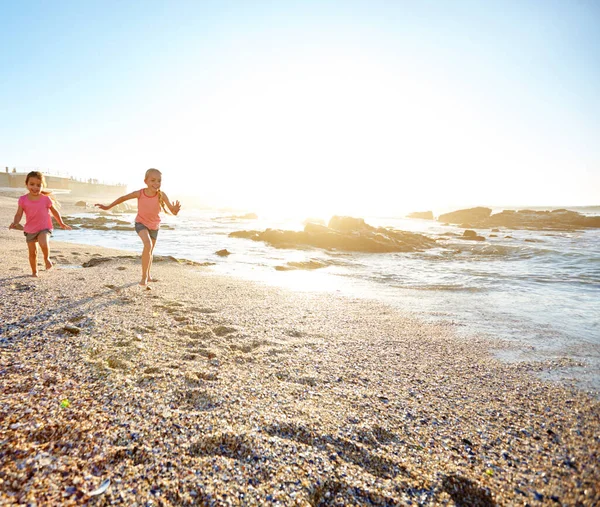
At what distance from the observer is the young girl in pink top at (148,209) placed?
17.0 ft

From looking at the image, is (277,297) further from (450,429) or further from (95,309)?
(450,429)

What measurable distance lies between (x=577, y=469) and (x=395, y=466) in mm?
980

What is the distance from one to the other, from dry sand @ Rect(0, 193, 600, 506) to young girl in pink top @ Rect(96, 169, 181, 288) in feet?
5.44

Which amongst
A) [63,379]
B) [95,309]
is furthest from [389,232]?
[63,379]

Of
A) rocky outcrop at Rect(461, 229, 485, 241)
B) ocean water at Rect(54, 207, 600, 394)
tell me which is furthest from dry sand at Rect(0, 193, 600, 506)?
rocky outcrop at Rect(461, 229, 485, 241)

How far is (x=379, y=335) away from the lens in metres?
3.72

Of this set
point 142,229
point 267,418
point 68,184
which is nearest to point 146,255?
point 142,229

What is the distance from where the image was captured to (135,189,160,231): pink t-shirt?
531 centimetres

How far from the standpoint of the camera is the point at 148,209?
211 inches

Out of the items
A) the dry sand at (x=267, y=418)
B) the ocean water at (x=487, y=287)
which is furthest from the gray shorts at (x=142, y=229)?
the ocean water at (x=487, y=287)

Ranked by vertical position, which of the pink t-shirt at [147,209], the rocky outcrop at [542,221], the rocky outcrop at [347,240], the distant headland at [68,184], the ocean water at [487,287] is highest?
the distant headland at [68,184]

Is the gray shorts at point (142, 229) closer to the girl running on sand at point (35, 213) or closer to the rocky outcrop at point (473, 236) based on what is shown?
the girl running on sand at point (35, 213)

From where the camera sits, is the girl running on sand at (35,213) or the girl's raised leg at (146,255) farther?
the girl running on sand at (35,213)

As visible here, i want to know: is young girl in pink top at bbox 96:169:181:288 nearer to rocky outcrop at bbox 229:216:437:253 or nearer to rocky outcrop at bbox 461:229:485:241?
rocky outcrop at bbox 229:216:437:253
